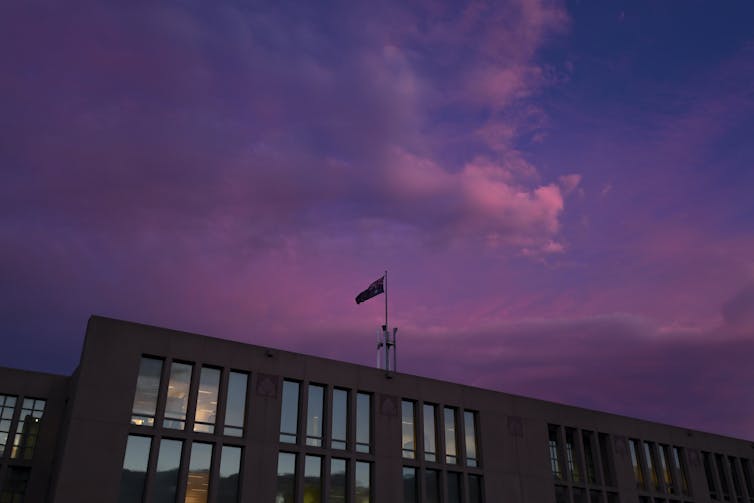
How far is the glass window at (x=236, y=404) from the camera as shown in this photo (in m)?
40.0

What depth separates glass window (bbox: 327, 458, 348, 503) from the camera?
1645 inches

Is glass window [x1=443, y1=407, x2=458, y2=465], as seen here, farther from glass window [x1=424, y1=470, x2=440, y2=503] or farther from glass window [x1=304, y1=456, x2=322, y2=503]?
glass window [x1=304, y1=456, x2=322, y2=503]

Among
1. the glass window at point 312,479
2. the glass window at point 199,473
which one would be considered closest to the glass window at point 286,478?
the glass window at point 312,479

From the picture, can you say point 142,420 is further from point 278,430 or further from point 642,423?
point 642,423

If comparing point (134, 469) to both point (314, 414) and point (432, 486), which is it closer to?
point (314, 414)

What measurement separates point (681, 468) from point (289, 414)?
38.6m

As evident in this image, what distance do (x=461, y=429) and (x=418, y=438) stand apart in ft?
12.6

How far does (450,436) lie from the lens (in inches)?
1908

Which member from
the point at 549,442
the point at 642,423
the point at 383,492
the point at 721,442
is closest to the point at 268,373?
the point at 383,492

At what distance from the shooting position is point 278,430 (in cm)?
4106

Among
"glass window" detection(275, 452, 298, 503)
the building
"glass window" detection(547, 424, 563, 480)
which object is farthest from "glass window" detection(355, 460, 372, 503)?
"glass window" detection(547, 424, 563, 480)

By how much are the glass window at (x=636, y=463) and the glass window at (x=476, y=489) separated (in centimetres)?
1678

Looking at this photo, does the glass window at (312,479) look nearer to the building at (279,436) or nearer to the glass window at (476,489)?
the building at (279,436)

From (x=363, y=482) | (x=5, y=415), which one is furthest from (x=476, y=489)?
(x=5, y=415)
